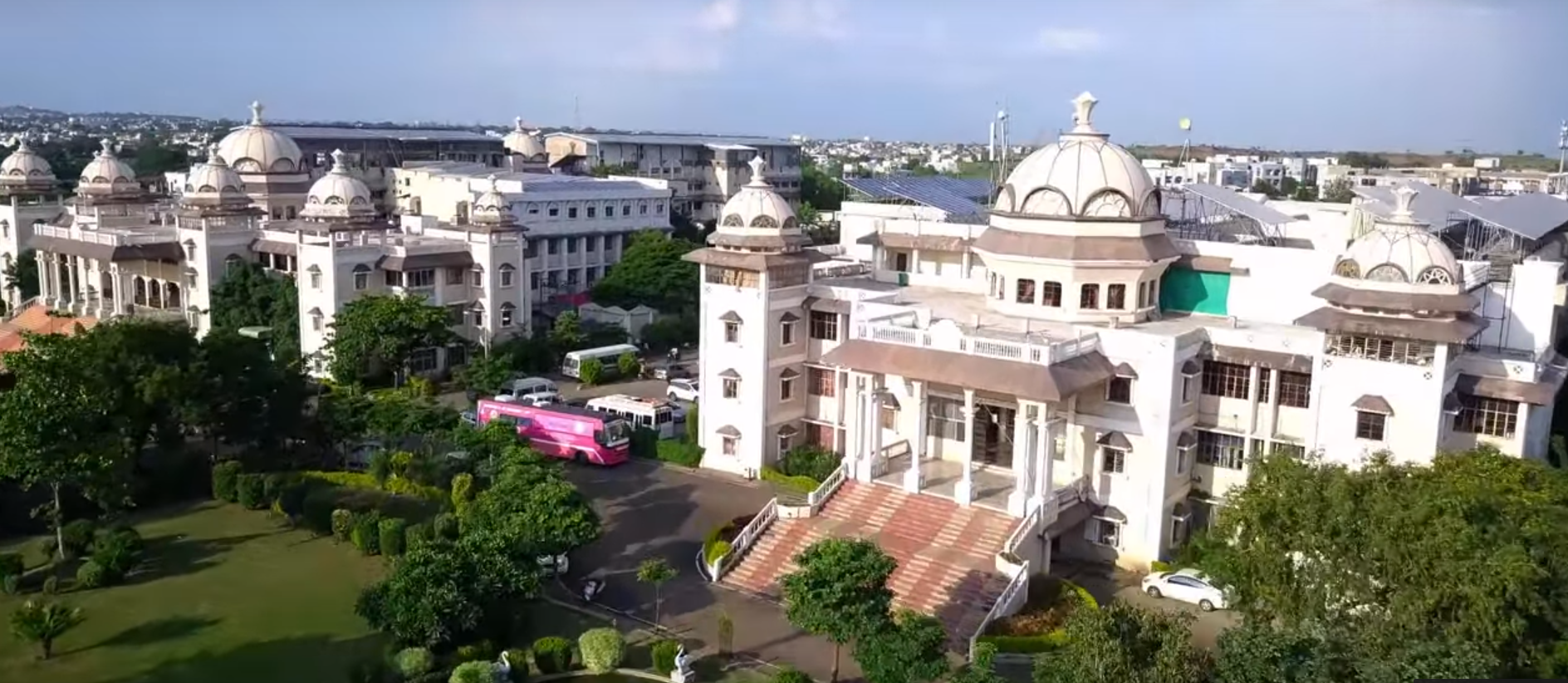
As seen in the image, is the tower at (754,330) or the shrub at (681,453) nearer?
the tower at (754,330)

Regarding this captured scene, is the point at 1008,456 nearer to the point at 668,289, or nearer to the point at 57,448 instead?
the point at 57,448

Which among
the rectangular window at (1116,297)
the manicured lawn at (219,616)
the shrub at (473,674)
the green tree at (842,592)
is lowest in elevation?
the manicured lawn at (219,616)

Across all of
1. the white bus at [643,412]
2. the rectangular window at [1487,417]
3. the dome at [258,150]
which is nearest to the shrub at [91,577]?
the white bus at [643,412]

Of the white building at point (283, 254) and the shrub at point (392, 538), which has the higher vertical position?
the white building at point (283, 254)

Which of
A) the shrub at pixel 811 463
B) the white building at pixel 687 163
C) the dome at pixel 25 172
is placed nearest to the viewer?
the shrub at pixel 811 463

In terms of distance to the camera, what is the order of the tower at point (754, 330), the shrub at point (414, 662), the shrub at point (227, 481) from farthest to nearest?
the tower at point (754, 330), the shrub at point (227, 481), the shrub at point (414, 662)

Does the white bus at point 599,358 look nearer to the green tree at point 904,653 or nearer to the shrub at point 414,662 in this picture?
the shrub at point 414,662

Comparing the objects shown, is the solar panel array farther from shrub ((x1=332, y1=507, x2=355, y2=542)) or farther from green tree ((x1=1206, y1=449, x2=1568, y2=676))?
green tree ((x1=1206, y1=449, x2=1568, y2=676))
